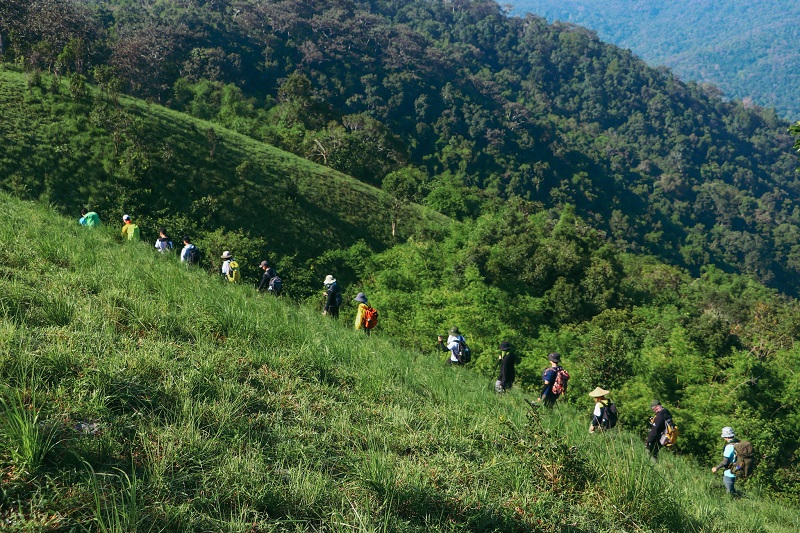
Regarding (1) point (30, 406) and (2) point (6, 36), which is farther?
(2) point (6, 36)

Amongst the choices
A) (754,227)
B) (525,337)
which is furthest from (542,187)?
(525,337)

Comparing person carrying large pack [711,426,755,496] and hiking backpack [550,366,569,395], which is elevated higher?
hiking backpack [550,366,569,395]

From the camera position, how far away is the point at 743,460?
26.0 ft

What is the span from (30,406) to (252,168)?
29.5m

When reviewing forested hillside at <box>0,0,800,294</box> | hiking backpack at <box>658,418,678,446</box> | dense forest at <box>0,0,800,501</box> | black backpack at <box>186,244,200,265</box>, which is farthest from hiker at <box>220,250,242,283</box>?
forested hillside at <box>0,0,800,294</box>

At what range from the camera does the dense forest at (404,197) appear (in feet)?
54.6

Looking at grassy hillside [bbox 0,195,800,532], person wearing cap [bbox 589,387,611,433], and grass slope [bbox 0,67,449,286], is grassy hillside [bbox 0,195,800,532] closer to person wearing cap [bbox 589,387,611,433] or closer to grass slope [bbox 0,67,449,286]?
person wearing cap [bbox 589,387,611,433]

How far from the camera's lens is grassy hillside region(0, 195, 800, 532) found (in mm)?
2689

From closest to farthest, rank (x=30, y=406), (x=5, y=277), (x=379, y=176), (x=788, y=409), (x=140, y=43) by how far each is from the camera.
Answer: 1. (x=30, y=406)
2. (x=5, y=277)
3. (x=788, y=409)
4. (x=379, y=176)
5. (x=140, y=43)

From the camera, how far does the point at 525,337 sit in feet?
65.8

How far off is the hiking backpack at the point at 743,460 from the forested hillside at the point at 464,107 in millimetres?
27005

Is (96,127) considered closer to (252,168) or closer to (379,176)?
(252,168)

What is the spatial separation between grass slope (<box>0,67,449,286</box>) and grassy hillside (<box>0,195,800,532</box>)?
52.9 feet

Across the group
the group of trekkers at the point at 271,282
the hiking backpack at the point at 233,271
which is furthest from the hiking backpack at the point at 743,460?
the hiking backpack at the point at 233,271
